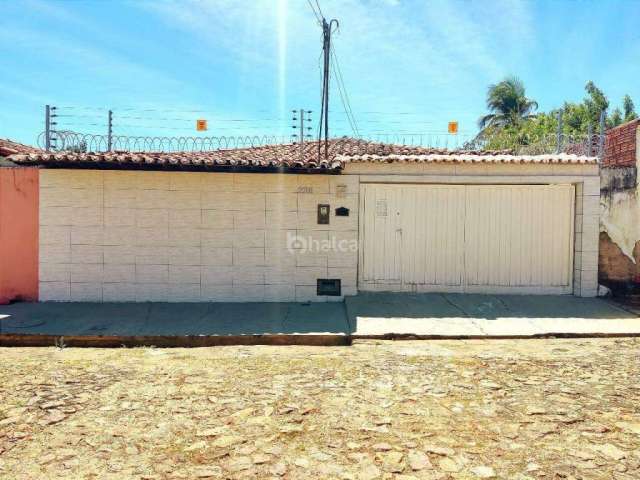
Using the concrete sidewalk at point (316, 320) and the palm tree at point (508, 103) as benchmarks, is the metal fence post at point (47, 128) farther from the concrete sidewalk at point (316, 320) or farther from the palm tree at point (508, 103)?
the palm tree at point (508, 103)

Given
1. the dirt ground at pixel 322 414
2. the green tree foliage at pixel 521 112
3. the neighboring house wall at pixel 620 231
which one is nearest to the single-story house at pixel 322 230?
the neighboring house wall at pixel 620 231

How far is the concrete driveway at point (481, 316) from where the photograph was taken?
5.80 meters

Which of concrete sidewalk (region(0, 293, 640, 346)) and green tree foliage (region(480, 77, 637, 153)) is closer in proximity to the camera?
concrete sidewalk (region(0, 293, 640, 346))

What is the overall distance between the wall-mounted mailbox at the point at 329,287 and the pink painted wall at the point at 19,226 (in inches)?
190

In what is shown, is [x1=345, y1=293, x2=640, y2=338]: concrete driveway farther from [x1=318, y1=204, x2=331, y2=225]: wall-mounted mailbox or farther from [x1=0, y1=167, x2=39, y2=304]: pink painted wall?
[x1=0, y1=167, x2=39, y2=304]: pink painted wall

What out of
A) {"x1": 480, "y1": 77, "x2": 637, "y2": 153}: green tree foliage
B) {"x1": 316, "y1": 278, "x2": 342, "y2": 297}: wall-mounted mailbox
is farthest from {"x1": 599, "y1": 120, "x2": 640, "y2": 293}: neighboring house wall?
{"x1": 480, "y1": 77, "x2": 637, "y2": 153}: green tree foliage

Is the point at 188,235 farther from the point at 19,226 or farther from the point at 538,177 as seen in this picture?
the point at 538,177

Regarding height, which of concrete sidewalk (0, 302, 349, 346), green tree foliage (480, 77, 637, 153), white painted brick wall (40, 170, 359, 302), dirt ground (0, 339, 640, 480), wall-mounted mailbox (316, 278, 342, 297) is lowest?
dirt ground (0, 339, 640, 480)

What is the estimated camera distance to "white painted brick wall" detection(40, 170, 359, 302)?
281 inches

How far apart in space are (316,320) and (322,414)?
2822 millimetres

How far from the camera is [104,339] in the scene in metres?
5.50

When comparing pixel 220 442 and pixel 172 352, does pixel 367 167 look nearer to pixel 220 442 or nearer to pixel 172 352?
pixel 172 352

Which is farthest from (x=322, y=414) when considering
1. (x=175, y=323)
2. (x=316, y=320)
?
(x=175, y=323)

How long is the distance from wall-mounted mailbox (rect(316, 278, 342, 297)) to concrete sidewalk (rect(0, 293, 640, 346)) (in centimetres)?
26
